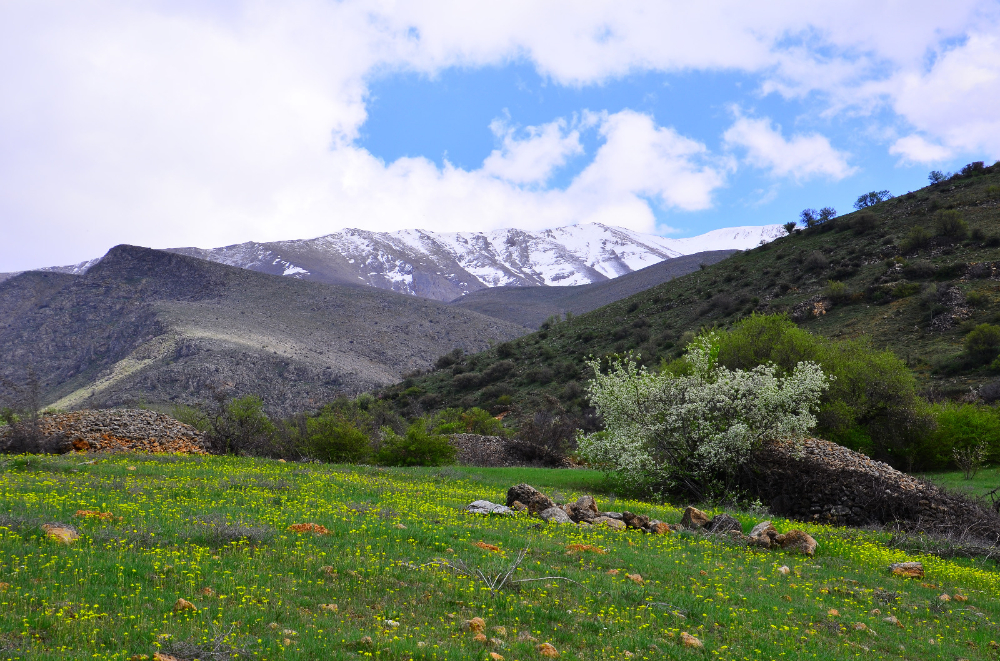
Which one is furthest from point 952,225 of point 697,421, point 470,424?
point 697,421

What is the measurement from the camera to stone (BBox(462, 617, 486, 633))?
666cm

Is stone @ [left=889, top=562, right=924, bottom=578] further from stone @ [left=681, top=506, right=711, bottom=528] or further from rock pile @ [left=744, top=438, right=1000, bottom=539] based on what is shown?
rock pile @ [left=744, top=438, right=1000, bottom=539]

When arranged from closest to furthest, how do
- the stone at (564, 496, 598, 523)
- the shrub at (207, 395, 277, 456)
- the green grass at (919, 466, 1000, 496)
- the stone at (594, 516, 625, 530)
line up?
the stone at (594, 516, 625, 530)
the stone at (564, 496, 598, 523)
the green grass at (919, 466, 1000, 496)
the shrub at (207, 395, 277, 456)

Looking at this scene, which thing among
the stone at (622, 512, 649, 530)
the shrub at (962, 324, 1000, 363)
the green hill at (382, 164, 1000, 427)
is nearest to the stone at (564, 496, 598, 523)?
the stone at (622, 512, 649, 530)

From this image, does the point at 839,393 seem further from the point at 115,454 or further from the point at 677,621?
the point at 115,454

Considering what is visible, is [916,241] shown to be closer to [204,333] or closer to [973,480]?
[973,480]

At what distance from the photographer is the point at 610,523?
44.9 ft

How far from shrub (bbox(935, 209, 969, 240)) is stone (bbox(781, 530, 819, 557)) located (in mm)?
47958

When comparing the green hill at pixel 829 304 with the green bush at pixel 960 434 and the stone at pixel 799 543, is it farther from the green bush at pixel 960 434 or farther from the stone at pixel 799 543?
the stone at pixel 799 543

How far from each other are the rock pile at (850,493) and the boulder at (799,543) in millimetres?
4960

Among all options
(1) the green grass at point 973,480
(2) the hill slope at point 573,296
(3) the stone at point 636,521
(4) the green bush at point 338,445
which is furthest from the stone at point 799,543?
(2) the hill slope at point 573,296

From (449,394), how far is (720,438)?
39.7m

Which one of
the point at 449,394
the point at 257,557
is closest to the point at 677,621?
the point at 257,557

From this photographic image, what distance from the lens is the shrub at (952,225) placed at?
48.5m
